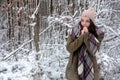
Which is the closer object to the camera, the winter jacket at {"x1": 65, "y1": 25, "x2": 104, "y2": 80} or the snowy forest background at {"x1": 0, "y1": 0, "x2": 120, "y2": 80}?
the winter jacket at {"x1": 65, "y1": 25, "x2": 104, "y2": 80}

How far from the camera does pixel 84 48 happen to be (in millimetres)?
4055

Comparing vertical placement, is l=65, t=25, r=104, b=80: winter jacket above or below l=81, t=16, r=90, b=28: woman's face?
below

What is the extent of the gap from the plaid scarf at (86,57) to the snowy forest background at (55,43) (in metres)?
1.79

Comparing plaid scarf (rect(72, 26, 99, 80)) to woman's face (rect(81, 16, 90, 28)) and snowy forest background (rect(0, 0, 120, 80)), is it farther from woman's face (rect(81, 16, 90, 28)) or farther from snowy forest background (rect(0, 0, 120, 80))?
snowy forest background (rect(0, 0, 120, 80))

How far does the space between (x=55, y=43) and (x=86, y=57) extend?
97.0 inches

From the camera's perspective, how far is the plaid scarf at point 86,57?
4.03 metres

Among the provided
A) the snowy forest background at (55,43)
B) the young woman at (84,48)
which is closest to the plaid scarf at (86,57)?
the young woman at (84,48)

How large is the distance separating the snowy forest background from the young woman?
1.79m

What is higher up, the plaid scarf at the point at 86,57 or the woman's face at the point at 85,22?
the woman's face at the point at 85,22

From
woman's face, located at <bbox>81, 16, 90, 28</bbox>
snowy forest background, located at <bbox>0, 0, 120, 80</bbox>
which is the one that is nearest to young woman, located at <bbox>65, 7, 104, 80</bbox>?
woman's face, located at <bbox>81, 16, 90, 28</bbox>

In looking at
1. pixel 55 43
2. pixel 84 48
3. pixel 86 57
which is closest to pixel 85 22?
pixel 84 48

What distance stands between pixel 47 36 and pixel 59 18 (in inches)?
20.2

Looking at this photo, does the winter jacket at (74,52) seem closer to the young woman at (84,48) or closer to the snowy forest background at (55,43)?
the young woman at (84,48)

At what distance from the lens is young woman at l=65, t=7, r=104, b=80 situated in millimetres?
3971
